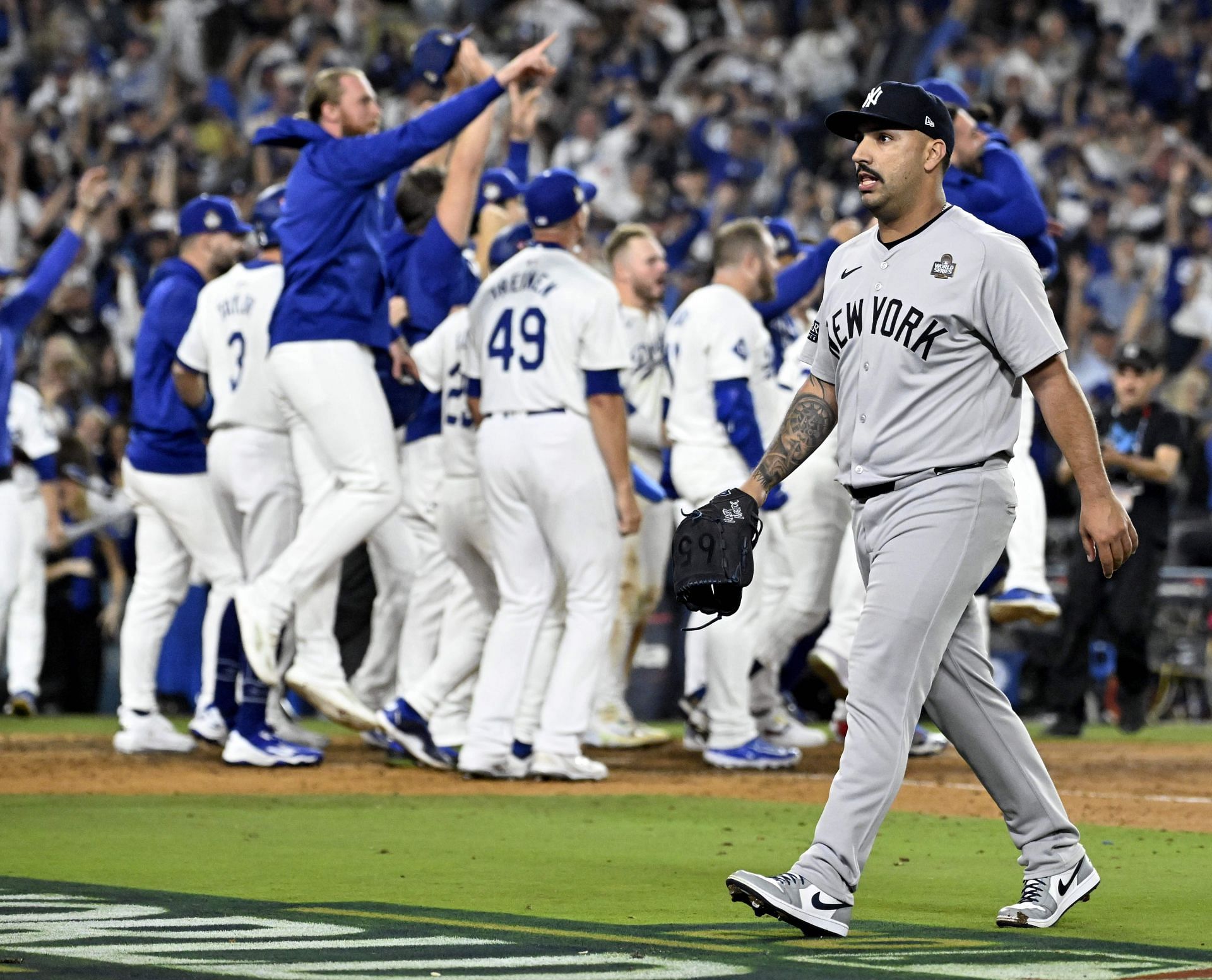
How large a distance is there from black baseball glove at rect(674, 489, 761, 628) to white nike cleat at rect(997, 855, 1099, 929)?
108 centimetres

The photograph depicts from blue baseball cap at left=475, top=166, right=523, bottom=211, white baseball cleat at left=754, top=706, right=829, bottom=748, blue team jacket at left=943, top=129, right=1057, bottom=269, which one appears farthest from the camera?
white baseball cleat at left=754, top=706, right=829, bottom=748

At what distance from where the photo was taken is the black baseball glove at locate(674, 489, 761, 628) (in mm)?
5094

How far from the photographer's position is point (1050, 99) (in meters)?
22.0

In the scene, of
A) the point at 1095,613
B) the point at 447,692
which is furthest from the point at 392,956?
the point at 1095,613

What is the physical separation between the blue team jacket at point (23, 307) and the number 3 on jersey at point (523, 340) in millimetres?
2948

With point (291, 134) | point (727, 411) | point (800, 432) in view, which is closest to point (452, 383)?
point (727, 411)

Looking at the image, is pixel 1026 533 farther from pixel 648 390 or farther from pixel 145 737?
pixel 145 737

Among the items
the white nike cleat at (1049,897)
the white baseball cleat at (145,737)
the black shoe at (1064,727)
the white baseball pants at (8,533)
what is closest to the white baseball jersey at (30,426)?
the white baseball pants at (8,533)

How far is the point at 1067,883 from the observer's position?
522 cm

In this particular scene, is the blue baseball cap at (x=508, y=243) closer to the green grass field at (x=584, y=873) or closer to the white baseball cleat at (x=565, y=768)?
the white baseball cleat at (x=565, y=768)

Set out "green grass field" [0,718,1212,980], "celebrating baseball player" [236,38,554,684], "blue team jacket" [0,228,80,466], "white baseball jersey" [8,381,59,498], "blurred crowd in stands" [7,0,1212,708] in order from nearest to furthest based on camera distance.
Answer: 1. "green grass field" [0,718,1212,980]
2. "celebrating baseball player" [236,38,554,684]
3. "blue team jacket" [0,228,80,466]
4. "white baseball jersey" [8,381,59,498]
5. "blurred crowd in stands" [7,0,1212,708]

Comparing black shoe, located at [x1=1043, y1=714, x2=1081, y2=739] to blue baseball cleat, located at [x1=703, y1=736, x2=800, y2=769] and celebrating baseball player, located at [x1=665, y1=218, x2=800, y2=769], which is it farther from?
blue baseball cleat, located at [x1=703, y1=736, x2=800, y2=769]

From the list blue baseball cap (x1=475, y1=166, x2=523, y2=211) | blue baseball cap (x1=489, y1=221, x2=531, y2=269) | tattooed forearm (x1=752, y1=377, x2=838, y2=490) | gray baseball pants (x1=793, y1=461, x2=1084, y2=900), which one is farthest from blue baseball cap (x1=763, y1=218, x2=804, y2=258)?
gray baseball pants (x1=793, y1=461, x2=1084, y2=900)

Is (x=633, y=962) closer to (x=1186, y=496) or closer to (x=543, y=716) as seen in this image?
(x=543, y=716)
